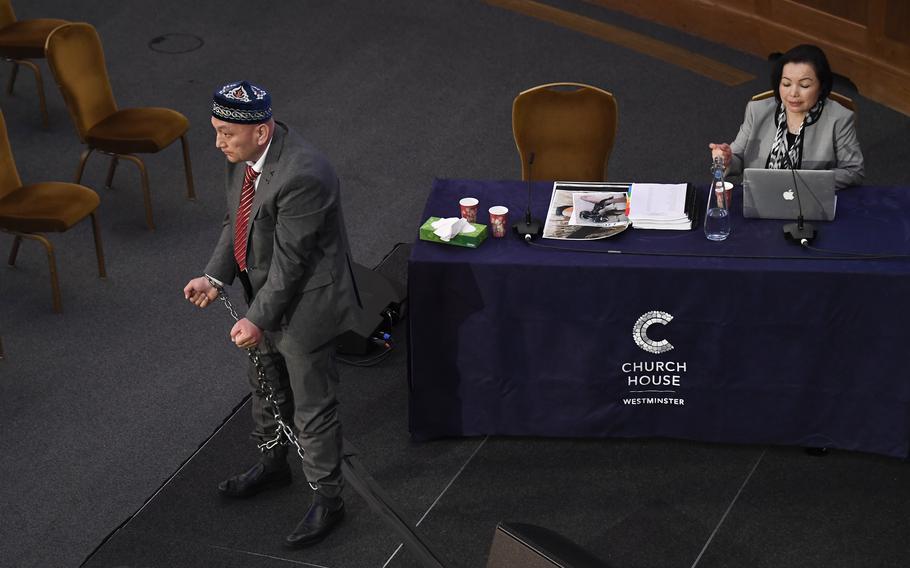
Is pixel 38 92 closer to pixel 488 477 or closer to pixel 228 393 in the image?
pixel 228 393

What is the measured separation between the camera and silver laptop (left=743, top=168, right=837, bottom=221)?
452 cm

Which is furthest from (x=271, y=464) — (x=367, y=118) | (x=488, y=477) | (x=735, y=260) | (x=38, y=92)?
(x=38, y=92)

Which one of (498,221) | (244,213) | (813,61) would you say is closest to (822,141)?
(813,61)

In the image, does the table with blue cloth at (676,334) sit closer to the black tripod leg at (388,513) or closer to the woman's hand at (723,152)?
the woman's hand at (723,152)

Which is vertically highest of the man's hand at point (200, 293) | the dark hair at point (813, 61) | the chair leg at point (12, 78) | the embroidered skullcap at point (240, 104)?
the embroidered skullcap at point (240, 104)

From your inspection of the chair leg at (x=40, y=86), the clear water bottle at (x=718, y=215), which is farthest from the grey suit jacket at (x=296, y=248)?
the chair leg at (x=40, y=86)

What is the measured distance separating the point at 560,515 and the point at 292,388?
44.3 inches

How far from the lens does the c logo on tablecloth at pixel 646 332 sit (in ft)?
14.3

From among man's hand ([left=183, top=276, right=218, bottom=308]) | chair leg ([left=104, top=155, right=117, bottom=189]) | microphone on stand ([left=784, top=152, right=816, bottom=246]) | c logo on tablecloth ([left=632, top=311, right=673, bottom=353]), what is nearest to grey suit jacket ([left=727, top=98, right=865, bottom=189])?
microphone on stand ([left=784, top=152, right=816, bottom=246])

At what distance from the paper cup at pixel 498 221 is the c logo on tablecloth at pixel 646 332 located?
627mm

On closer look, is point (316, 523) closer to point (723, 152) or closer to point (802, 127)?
point (723, 152)

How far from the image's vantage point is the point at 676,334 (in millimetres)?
4395

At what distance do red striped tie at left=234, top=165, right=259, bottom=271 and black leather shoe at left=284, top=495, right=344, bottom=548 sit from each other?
0.94 meters

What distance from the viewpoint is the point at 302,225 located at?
3842 mm
